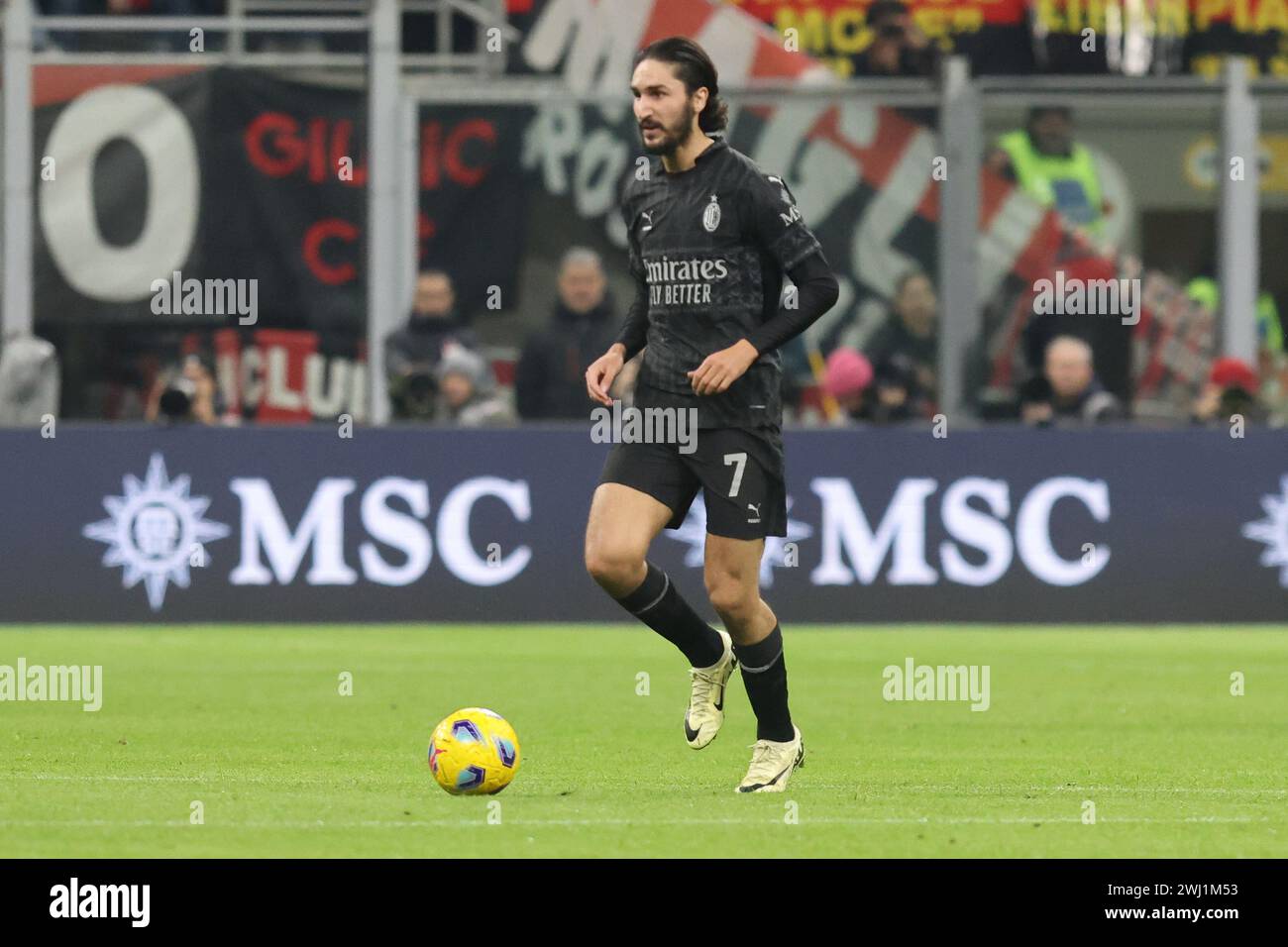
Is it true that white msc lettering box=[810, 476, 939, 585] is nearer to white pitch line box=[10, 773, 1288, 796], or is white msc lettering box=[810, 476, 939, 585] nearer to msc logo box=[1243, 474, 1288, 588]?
msc logo box=[1243, 474, 1288, 588]

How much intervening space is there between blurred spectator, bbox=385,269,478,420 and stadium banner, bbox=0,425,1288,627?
41cm

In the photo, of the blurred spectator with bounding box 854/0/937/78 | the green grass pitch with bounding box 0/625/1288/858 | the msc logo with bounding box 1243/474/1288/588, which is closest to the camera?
the green grass pitch with bounding box 0/625/1288/858

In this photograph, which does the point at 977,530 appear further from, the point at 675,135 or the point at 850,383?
the point at 675,135

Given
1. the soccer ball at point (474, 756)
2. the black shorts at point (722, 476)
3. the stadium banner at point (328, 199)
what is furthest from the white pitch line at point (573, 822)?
the stadium banner at point (328, 199)

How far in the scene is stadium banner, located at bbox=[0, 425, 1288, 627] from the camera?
16.1 metres

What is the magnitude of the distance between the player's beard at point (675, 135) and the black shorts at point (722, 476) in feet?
2.96

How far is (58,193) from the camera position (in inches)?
693

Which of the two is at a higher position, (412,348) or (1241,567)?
(412,348)

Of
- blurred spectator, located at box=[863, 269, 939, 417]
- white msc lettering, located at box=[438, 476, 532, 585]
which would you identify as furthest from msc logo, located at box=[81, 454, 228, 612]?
blurred spectator, located at box=[863, 269, 939, 417]

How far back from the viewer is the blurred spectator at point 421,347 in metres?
16.7

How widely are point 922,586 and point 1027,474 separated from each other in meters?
0.94

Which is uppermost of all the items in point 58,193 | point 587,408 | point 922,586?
point 58,193
